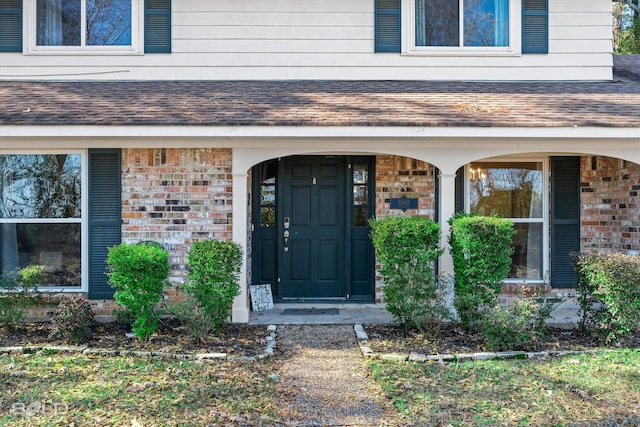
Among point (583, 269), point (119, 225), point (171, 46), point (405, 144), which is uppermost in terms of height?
point (171, 46)

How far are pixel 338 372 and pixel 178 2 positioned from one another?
5.94 m

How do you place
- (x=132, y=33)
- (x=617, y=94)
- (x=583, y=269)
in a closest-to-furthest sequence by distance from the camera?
1. (x=583, y=269)
2. (x=617, y=94)
3. (x=132, y=33)

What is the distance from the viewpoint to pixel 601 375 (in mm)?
4703

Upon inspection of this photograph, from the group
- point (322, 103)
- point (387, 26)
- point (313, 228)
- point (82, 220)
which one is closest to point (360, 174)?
point (313, 228)

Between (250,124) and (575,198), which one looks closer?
(250,124)

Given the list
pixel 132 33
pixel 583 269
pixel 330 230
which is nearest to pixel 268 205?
pixel 330 230

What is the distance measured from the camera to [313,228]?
780 cm

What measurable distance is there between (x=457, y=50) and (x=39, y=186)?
244 inches

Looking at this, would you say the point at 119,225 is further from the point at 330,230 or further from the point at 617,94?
the point at 617,94

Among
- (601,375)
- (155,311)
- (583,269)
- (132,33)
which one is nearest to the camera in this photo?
(601,375)

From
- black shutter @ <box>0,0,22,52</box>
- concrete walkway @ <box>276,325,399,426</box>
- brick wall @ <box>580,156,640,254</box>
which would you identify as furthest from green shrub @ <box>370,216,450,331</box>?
black shutter @ <box>0,0,22,52</box>

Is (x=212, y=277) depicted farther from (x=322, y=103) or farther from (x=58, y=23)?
(x=58, y=23)

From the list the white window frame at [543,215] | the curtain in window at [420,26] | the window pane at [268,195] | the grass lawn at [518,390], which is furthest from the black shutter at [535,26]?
the grass lawn at [518,390]

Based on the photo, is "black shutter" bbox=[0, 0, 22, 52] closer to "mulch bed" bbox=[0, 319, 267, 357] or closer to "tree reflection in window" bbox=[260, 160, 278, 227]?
"tree reflection in window" bbox=[260, 160, 278, 227]
